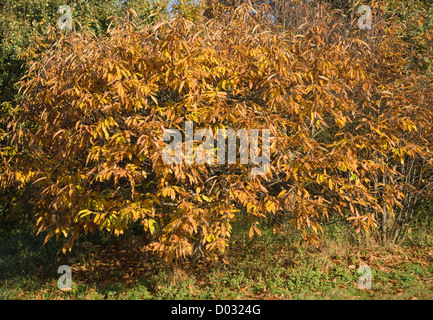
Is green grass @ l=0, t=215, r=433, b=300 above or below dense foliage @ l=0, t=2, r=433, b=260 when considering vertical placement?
below

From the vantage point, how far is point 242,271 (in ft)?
16.3

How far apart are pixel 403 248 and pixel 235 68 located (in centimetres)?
397

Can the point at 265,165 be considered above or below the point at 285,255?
above

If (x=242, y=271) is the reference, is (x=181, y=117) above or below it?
above

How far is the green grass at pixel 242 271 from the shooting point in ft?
15.1

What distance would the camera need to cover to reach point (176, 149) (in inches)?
131

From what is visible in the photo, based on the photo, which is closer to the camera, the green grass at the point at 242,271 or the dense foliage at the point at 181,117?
the dense foliage at the point at 181,117

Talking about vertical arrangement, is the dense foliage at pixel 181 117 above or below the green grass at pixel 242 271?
above

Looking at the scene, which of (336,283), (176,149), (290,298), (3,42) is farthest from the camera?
(3,42)

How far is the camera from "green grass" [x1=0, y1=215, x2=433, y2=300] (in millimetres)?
4617

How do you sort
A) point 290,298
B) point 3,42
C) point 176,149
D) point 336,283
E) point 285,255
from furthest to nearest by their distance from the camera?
point 3,42
point 285,255
point 336,283
point 290,298
point 176,149

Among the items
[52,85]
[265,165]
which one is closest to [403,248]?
[265,165]

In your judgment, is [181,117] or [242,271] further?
[242,271]

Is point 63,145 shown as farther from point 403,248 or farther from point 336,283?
point 403,248
